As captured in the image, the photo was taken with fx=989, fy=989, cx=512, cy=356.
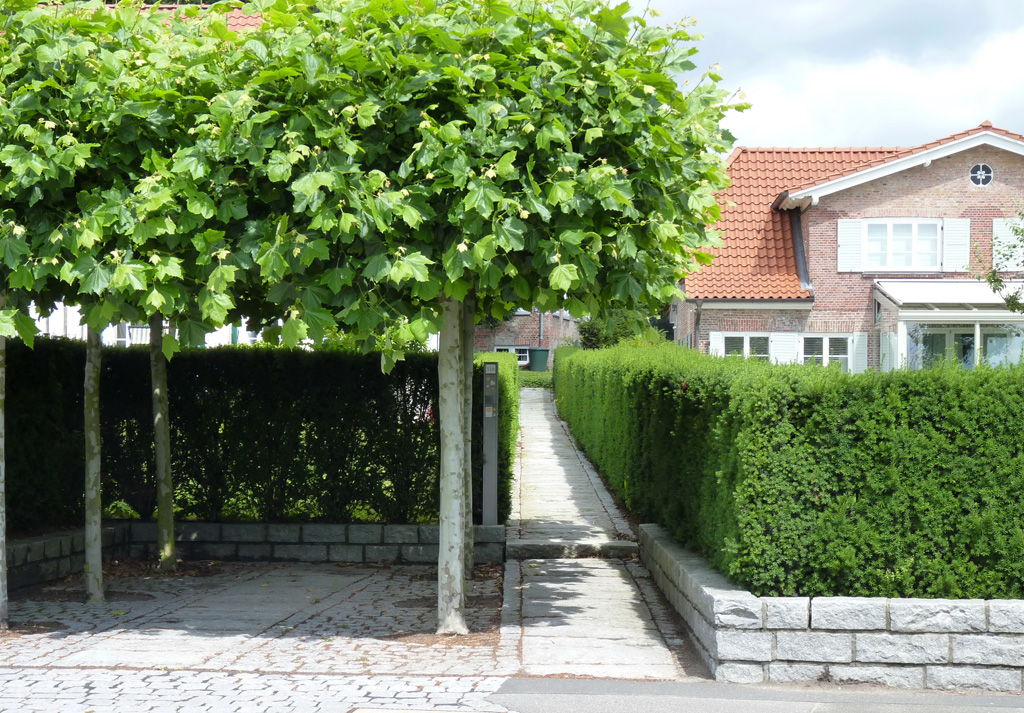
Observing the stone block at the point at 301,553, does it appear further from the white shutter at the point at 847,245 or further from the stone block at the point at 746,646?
the white shutter at the point at 847,245

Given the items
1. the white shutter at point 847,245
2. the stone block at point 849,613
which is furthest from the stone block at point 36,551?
the white shutter at point 847,245

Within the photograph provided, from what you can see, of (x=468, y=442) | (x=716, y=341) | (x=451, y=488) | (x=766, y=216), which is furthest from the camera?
(x=766, y=216)

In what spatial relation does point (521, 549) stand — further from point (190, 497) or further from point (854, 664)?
point (854, 664)

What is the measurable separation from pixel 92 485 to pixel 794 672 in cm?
572

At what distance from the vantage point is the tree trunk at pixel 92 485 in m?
8.18

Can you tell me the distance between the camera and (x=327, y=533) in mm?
9758

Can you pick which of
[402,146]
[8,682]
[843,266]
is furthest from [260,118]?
[843,266]

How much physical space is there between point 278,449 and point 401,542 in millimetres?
1523

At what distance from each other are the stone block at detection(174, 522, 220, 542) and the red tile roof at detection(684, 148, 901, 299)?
18312 mm

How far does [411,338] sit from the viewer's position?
5891 millimetres

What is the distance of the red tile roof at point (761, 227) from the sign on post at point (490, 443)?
17.2 metres

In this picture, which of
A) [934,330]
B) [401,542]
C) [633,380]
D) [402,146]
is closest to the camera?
[402,146]

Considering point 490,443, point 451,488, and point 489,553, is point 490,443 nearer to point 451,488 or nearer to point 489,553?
point 489,553

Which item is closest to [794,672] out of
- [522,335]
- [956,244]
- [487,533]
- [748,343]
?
[487,533]
